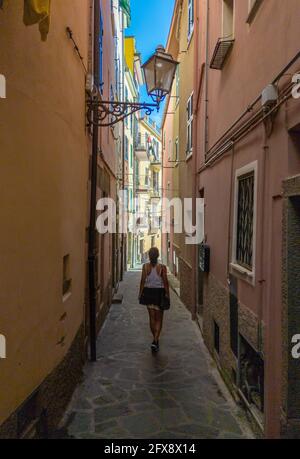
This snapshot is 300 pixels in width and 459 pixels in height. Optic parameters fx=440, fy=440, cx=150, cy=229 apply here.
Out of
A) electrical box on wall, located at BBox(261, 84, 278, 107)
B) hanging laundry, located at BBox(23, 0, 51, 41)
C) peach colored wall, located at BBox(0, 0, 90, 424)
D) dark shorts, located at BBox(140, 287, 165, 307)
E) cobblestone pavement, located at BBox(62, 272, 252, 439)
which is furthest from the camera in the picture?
dark shorts, located at BBox(140, 287, 165, 307)

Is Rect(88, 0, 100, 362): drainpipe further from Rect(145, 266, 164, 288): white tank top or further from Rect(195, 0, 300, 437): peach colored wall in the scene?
Rect(195, 0, 300, 437): peach colored wall

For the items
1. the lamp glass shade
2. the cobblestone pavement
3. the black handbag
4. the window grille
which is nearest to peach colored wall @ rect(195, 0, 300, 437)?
the window grille

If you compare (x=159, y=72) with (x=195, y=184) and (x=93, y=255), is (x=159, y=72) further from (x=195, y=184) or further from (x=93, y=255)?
(x=195, y=184)

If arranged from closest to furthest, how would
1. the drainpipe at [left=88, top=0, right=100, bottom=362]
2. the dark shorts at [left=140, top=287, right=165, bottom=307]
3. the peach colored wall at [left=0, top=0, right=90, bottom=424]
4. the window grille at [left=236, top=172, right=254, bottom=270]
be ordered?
the peach colored wall at [left=0, top=0, right=90, bottom=424], the window grille at [left=236, top=172, right=254, bottom=270], the drainpipe at [left=88, top=0, right=100, bottom=362], the dark shorts at [left=140, top=287, right=165, bottom=307]

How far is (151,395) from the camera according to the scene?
6.02 m

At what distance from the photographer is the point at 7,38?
312 cm

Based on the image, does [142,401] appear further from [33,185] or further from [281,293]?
[33,185]

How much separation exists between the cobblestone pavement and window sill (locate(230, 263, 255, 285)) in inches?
65.5

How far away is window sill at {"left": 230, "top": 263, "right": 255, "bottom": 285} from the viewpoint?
500 cm

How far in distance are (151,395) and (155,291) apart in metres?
2.40

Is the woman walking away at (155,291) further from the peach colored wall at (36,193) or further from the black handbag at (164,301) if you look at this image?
the peach colored wall at (36,193)

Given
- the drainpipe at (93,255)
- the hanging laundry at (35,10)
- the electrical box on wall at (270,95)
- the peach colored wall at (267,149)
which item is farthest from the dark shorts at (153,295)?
the hanging laundry at (35,10)

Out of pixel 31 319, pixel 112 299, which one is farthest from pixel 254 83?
pixel 112 299

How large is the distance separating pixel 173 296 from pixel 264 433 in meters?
10.7
